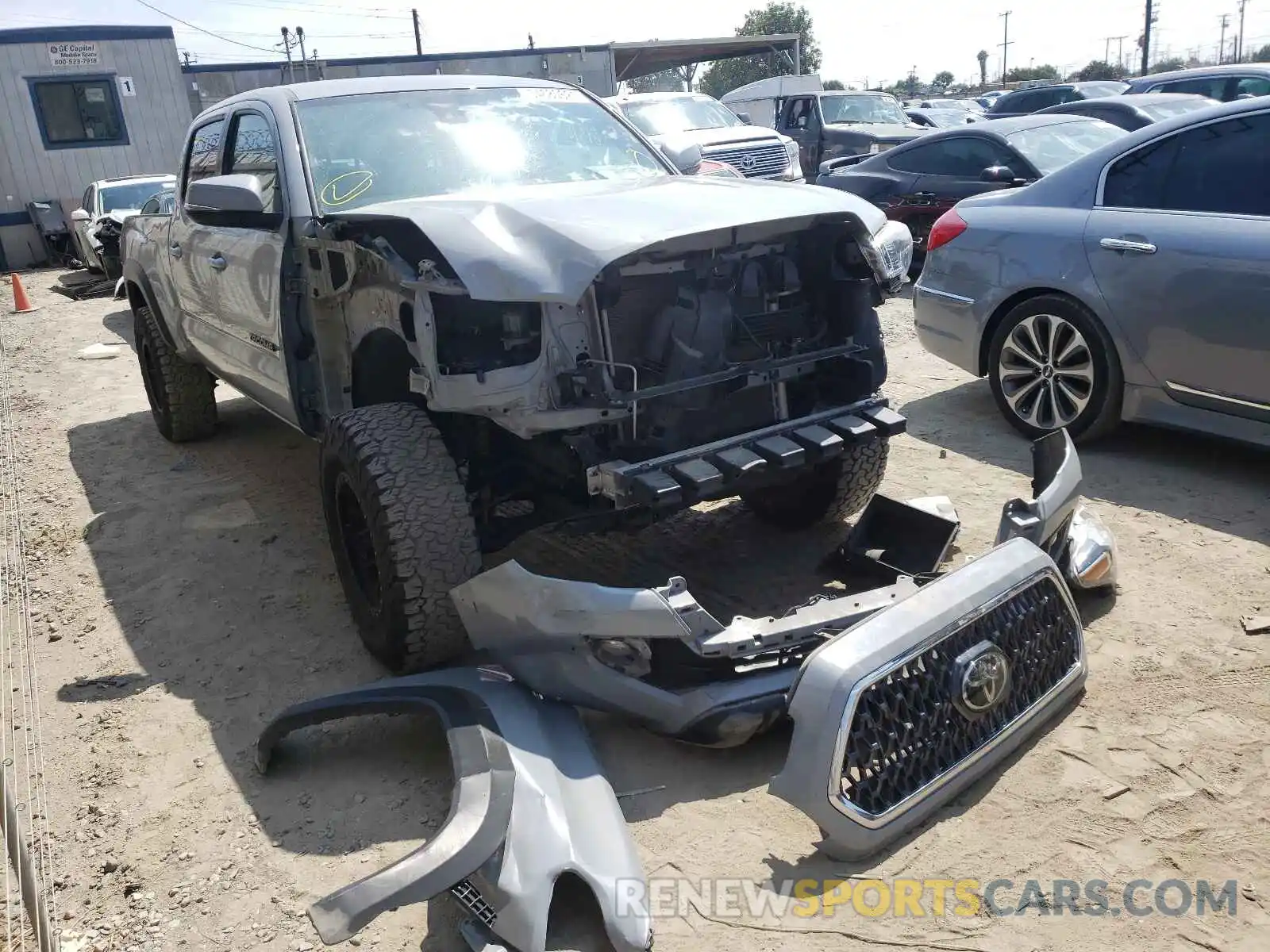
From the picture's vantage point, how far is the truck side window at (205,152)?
4.91m

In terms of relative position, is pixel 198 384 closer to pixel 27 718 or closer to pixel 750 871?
pixel 27 718

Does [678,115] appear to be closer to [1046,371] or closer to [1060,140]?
[1060,140]

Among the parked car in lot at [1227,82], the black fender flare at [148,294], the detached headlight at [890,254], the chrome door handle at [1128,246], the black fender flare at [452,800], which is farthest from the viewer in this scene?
the parked car in lot at [1227,82]

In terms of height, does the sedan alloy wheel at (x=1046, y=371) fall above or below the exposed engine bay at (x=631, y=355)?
below

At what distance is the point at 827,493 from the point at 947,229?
88.4 inches

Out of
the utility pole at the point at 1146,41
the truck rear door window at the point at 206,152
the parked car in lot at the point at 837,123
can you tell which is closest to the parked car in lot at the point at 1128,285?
the truck rear door window at the point at 206,152

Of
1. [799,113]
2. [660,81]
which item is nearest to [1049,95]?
[799,113]

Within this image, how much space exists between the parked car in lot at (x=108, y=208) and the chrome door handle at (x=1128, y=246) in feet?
41.7

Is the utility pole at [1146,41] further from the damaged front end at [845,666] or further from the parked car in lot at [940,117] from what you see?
the damaged front end at [845,666]

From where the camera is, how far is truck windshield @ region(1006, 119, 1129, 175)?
8227mm

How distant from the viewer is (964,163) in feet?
28.9

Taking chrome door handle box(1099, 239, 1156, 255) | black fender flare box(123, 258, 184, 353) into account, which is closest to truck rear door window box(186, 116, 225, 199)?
black fender flare box(123, 258, 184, 353)

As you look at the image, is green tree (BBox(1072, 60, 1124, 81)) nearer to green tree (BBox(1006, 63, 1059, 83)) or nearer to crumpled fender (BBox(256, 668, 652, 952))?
green tree (BBox(1006, 63, 1059, 83))

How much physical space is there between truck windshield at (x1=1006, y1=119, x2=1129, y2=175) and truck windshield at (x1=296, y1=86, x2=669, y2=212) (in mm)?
4996
